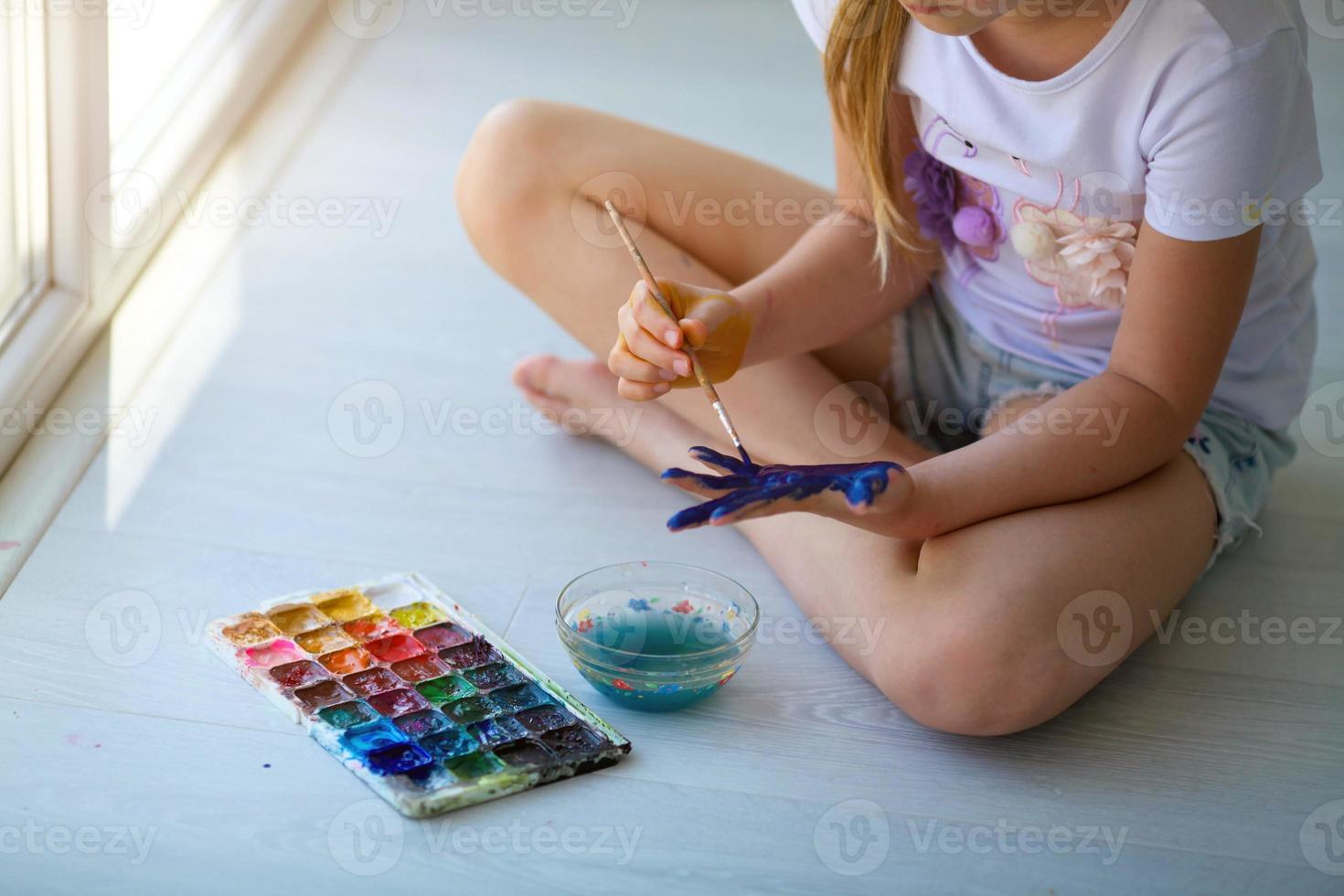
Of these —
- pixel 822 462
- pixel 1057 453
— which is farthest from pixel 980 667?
pixel 822 462

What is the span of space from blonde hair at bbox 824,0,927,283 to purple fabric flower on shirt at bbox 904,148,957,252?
0.02 meters

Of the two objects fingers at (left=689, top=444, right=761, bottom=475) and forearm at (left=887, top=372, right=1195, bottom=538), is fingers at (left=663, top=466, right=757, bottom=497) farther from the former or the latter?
forearm at (left=887, top=372, right=1195, bottom=538)

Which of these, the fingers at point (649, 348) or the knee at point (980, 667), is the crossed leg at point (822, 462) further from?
the fingers at point (649, 348)

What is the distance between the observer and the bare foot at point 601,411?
134 cm

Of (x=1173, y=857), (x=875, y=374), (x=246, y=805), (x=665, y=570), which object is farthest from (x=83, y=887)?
(x=875, y=374)

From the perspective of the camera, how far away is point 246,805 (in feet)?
3.10

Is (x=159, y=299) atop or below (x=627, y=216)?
below

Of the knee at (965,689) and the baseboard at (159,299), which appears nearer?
the knee at (965,689)

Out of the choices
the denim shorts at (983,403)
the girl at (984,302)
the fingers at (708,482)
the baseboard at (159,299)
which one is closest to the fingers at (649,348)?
the girl at (984,302)

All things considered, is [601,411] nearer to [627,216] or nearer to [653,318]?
[627,216]

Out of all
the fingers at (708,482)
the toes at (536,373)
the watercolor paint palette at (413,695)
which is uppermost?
the fingers at (708,482)

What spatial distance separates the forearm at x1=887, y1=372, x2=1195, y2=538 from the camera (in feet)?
3.41

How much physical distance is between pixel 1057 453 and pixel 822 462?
24 centimetres

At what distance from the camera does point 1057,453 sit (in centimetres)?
105
